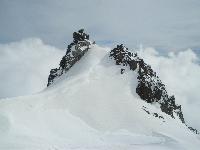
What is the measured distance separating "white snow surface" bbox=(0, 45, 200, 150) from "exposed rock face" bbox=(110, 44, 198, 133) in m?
2.10

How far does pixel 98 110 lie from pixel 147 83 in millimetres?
19763

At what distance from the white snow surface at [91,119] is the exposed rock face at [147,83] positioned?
210 cm

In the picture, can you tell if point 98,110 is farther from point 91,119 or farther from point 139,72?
point 139,72

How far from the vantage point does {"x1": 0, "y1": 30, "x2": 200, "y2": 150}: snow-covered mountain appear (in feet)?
190

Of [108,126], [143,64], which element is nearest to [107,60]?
[143,64]

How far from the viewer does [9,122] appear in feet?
187

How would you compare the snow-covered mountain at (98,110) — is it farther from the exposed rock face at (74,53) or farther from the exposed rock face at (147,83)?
the exposed rock face at (74,53)

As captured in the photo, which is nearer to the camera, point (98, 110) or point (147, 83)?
point (98, 110)

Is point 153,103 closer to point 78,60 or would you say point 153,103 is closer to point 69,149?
point 78,60

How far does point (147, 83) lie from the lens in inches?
3578

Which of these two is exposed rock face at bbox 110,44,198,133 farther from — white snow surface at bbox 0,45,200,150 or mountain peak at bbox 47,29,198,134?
white snow surface at bbox 0,45,200,150

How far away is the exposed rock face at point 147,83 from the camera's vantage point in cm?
8938

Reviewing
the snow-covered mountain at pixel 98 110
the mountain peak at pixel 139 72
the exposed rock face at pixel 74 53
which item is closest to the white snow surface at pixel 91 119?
the snow-covered mountain at pixel 98 110

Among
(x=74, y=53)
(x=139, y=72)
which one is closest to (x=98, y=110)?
(x=139, y=72)
